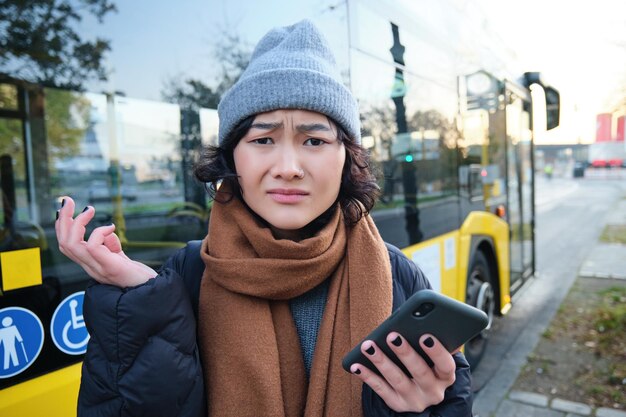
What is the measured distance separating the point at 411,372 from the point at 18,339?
123cm

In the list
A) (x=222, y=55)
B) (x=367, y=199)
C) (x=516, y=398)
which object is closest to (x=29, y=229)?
(x=222, y=55)

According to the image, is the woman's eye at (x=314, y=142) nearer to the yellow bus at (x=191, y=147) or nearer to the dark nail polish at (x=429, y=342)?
the dark nail polish at (x=429, y=342)

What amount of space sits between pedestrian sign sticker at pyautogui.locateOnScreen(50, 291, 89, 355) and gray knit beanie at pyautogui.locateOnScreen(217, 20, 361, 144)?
86 centimetres

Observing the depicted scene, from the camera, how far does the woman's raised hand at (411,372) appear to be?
2.97 feet

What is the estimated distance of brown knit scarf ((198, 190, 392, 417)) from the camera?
109cm

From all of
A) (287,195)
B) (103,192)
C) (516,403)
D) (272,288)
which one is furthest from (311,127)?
(516,403)

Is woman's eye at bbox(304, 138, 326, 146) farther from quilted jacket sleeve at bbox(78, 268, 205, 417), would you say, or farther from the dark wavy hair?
quilted jacket sleeve at bbox(78, 268, 205, 417)

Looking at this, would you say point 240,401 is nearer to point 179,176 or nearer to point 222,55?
point 222,55

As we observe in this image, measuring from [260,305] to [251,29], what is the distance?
170 centimetres

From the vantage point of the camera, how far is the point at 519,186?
18.6 feet

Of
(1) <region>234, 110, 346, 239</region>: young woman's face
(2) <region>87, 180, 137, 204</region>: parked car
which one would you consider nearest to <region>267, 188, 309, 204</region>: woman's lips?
(1) <region>234, 110, 346, 239</region>: young woman's face

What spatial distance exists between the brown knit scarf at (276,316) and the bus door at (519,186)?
446 centimetres

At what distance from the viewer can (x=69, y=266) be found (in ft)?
5.70

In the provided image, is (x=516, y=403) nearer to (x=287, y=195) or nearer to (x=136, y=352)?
(x=287, y=195)
